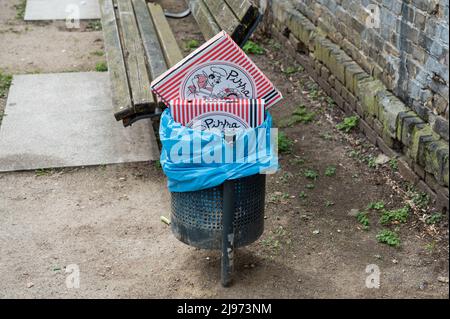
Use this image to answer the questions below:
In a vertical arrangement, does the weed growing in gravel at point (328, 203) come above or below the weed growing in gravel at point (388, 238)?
below

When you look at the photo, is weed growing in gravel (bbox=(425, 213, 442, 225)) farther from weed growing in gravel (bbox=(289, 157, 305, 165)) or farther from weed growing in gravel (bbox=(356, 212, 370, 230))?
weed growing in gravel (bbox=(289, 157, 305, 165))

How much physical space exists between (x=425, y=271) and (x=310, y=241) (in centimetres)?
80

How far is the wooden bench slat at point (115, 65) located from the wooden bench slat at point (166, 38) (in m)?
0.39

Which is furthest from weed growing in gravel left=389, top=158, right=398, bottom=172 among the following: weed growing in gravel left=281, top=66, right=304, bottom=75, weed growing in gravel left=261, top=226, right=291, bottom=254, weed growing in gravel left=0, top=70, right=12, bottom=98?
weed growing in gravel left=0, top=70, right=12, bottom=98

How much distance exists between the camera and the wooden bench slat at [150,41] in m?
6.58

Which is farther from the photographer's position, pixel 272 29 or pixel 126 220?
pixel 272 29

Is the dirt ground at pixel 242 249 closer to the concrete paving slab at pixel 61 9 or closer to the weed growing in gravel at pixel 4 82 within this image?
the weed growing in gravel at pixel 4 82

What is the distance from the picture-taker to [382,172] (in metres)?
6.28

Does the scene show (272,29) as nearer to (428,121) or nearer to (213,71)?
(428,121)

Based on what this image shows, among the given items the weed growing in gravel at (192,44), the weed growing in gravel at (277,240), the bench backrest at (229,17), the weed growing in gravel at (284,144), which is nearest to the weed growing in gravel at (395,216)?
the weed growing in gravel at (277,240)

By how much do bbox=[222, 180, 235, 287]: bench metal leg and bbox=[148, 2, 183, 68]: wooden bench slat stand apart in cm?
226

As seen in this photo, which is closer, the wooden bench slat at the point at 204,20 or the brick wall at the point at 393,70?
the brick wall at the point at 393,70

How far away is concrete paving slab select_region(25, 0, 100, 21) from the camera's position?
10367 millimetres
